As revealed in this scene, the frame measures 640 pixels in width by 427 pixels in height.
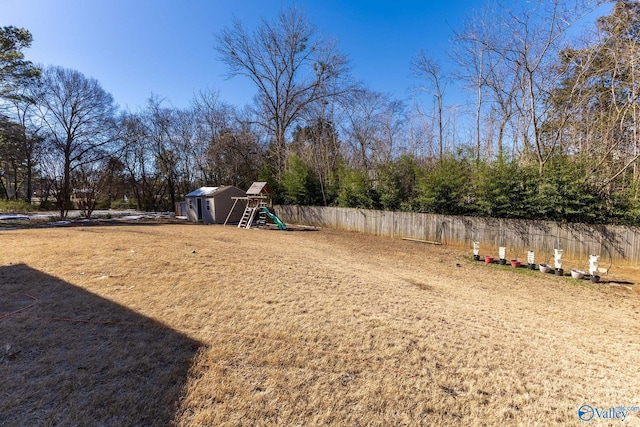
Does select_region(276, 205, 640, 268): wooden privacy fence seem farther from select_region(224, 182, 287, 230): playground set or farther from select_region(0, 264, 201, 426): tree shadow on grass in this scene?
select_region(0, 264, 201, 426): tree shadow on grass

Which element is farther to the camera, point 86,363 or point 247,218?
point 247,218

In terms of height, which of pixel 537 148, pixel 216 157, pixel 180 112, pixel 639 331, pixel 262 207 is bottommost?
pixel 639 331

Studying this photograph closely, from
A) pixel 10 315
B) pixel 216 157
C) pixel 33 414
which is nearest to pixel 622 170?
pixel 33 414

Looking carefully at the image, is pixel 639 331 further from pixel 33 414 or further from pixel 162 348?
pixel 33 414

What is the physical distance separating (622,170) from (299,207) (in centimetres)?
1198

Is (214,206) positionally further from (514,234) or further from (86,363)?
(86,363)

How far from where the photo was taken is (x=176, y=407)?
171 cm

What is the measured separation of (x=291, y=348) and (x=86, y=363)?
1548mm

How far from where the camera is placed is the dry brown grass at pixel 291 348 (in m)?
1.76

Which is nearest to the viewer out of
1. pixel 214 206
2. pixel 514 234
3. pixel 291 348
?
pixel 291 348

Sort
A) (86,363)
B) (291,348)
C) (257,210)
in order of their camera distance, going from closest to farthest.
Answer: (86,363) < (291,348) < (257,210)

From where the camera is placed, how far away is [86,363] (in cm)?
209

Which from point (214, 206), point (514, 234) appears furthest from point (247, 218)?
point (514, 234)

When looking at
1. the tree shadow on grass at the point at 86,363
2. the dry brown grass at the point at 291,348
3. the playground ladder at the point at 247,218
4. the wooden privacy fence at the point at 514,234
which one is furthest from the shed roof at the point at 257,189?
the tree shadow on grass at the point at 86,363
